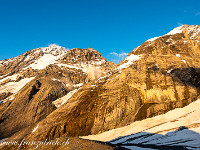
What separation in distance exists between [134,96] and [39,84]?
61730 mm

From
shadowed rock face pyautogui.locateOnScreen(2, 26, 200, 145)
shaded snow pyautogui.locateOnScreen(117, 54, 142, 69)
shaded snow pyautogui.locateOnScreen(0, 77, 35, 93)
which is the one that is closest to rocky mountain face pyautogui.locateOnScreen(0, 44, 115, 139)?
shaded snow pyautogui.locateOnScreen(0, 77, 35, 93)

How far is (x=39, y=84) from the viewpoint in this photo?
273 feet

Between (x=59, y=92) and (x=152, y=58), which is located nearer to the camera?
(x=152, y=58)

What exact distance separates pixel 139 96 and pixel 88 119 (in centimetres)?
1810

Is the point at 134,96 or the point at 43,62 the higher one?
the point at 43,62

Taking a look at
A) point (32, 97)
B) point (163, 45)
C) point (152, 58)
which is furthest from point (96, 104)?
point (32, 97)

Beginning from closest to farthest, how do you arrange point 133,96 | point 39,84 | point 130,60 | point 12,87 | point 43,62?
1. point 133,96
2. point 130,60
3. point 39,84
4. point 12,87
5. point 43,62

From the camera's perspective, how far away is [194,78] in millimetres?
45906

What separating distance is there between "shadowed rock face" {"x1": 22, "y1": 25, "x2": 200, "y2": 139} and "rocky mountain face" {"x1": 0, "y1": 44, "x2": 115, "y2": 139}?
16.0 meters

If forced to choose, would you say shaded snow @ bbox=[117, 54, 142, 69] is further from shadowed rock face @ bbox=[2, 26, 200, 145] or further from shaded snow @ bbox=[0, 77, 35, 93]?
shaded snow @ bbox=[0, 77, 35, 93]

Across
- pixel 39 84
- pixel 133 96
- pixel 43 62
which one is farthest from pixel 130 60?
pixel 43 62

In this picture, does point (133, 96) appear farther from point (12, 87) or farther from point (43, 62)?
point (43, 62)

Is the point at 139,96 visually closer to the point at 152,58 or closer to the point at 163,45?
the point at 152,58

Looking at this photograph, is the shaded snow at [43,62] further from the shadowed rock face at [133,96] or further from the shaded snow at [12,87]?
the shadowed rock face at [133,96]
